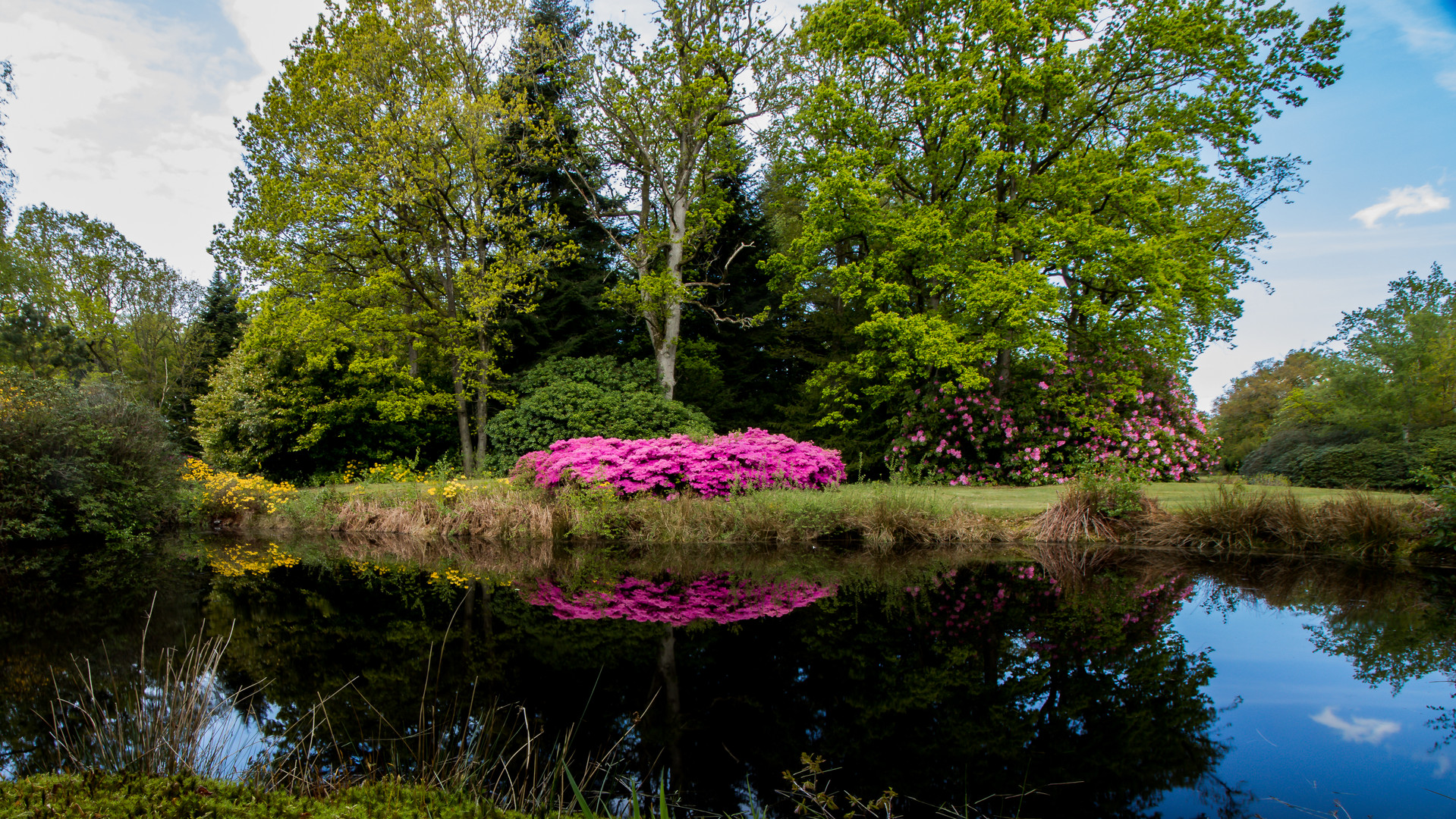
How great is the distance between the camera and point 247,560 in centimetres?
934

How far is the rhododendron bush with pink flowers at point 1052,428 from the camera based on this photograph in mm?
14055

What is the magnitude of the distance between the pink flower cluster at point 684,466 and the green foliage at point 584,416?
3.14 metres

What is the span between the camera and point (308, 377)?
Answer: 17.4 m

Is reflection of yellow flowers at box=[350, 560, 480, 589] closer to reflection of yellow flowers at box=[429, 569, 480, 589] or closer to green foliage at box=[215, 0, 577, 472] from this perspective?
reflection of yellow flowers at box=[429, 569, 480, 589]

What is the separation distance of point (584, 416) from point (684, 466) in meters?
4.70

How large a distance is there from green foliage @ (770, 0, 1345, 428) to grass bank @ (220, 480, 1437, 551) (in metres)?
3.97

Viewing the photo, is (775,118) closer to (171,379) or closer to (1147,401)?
(1147,401)

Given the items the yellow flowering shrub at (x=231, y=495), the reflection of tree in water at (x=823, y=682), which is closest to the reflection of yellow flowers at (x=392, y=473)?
the yellow flowering shrub at (x=231, y=495)

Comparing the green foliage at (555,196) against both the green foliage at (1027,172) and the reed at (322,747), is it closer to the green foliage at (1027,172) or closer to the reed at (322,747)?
the green foliage at (1027,172)

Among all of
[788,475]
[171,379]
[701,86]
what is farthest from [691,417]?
[171,379]

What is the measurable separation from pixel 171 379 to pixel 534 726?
34625 mm

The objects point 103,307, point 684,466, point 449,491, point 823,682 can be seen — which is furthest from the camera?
point 103,307

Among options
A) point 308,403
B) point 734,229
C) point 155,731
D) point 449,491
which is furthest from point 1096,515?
point 308,403

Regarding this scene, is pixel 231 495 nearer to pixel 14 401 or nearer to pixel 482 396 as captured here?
pixel 14 401
